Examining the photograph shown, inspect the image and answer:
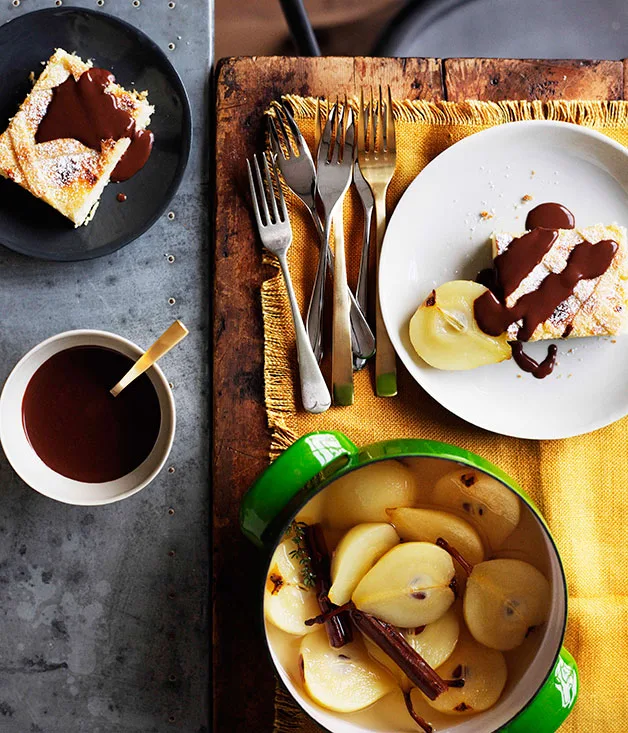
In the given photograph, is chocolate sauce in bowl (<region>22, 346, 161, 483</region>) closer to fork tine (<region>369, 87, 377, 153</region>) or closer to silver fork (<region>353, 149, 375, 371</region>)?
silver fork (<region>353, 149, 375, 371</region>)

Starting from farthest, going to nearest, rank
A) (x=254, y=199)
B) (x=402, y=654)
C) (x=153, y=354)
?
(x=254, y=199) < (x=153, y=354) < (x=402, y=654)

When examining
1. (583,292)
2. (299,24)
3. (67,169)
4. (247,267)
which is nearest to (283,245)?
(247,267)

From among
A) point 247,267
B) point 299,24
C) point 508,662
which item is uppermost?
point 299,24

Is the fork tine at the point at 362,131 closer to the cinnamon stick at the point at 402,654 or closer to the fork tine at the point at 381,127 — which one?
the fork tine at the point at 381,127

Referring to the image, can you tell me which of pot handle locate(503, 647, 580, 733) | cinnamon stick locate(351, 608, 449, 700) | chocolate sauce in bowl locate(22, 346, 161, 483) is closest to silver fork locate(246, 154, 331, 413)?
chocolate sauce in bowl locate(22, 346, 161, 483)

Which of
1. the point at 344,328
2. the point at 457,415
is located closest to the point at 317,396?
the point at 344,328

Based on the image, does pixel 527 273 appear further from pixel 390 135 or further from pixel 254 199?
pixel 254 199
